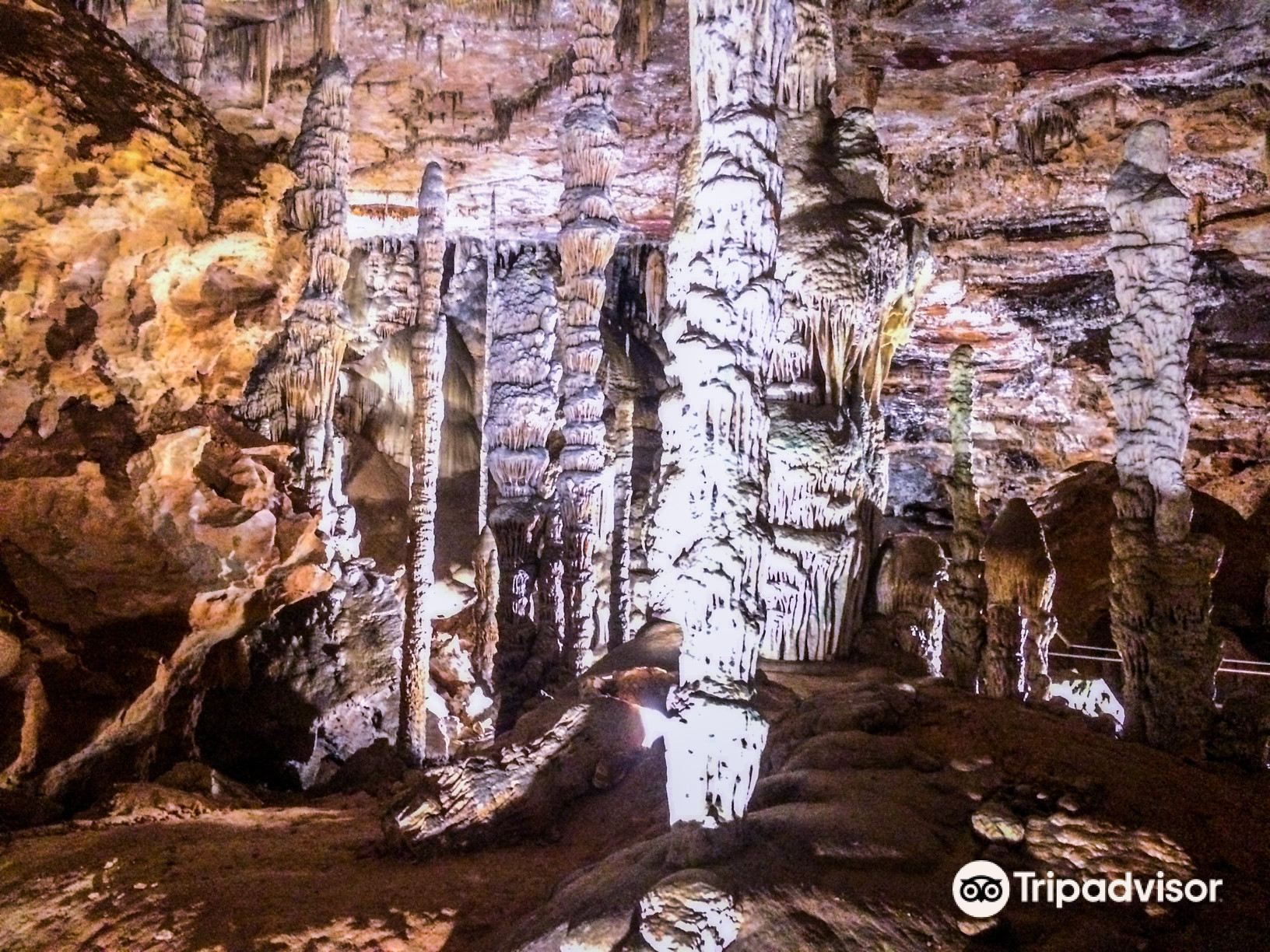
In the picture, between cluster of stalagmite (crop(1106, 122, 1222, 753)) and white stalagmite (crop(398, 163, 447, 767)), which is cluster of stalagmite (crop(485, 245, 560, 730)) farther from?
cluster of stalagmite (crop(1106, 122, 1222, 753))

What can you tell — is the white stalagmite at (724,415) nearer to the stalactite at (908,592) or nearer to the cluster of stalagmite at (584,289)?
the stalactite at (908,592)

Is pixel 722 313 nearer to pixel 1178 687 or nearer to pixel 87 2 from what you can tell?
pixel 1178 687

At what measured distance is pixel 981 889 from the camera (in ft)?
11.3

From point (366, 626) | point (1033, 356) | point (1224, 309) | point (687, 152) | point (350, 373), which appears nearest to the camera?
point (687, 152)

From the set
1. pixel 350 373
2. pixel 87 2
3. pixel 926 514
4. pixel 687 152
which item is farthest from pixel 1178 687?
pixel 350 373

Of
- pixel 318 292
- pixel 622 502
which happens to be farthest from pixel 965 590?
pixel 318 292

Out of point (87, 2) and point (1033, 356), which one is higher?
point (87, 2)

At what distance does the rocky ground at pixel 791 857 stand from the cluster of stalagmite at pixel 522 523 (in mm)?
3305

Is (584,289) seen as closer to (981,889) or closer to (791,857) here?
(791,857)

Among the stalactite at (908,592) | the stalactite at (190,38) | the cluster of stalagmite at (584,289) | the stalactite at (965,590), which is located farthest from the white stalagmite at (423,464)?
the stalactite at (965,590)

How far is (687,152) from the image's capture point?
19.0 feet

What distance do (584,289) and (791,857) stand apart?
21.0 ft

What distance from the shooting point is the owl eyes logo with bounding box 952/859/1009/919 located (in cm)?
335

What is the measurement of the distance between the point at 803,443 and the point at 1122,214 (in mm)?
3180
